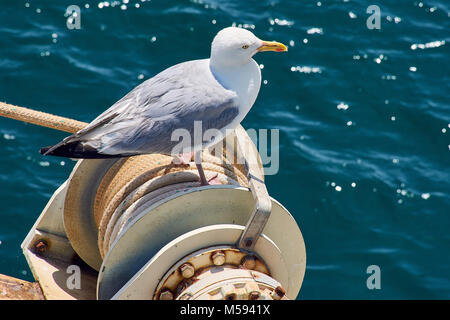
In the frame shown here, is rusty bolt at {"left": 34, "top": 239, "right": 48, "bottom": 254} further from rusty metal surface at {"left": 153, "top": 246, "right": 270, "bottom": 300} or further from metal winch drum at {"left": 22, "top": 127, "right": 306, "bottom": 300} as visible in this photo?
rusty metal surface at {"left": 153, "top": 246, "right": 270, "bottom": 300}

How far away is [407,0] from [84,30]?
170 inches

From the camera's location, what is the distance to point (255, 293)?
3.46 metres

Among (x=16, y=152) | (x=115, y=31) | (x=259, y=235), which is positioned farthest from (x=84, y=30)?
(x=259, y=235)

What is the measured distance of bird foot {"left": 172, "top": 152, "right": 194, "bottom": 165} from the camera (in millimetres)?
4496

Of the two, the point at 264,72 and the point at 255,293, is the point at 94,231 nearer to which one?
the point at 255,293

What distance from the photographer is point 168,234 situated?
3855 millimetres

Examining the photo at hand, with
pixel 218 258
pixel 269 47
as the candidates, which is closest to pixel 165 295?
pixel 218 258

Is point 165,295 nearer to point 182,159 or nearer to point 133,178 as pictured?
point 133,178

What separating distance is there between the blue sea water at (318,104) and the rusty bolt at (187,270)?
120 inches

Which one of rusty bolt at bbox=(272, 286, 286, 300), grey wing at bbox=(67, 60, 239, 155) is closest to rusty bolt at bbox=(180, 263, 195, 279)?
rusty bolt at bbox=(272, 286, 286, 300)

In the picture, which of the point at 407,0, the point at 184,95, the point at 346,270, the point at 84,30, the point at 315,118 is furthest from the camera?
the point at 407,0

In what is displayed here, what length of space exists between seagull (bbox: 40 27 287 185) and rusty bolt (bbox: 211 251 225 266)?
0.69 m

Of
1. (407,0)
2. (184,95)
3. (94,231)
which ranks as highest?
(407,0)

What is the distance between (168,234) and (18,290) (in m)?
1.03
